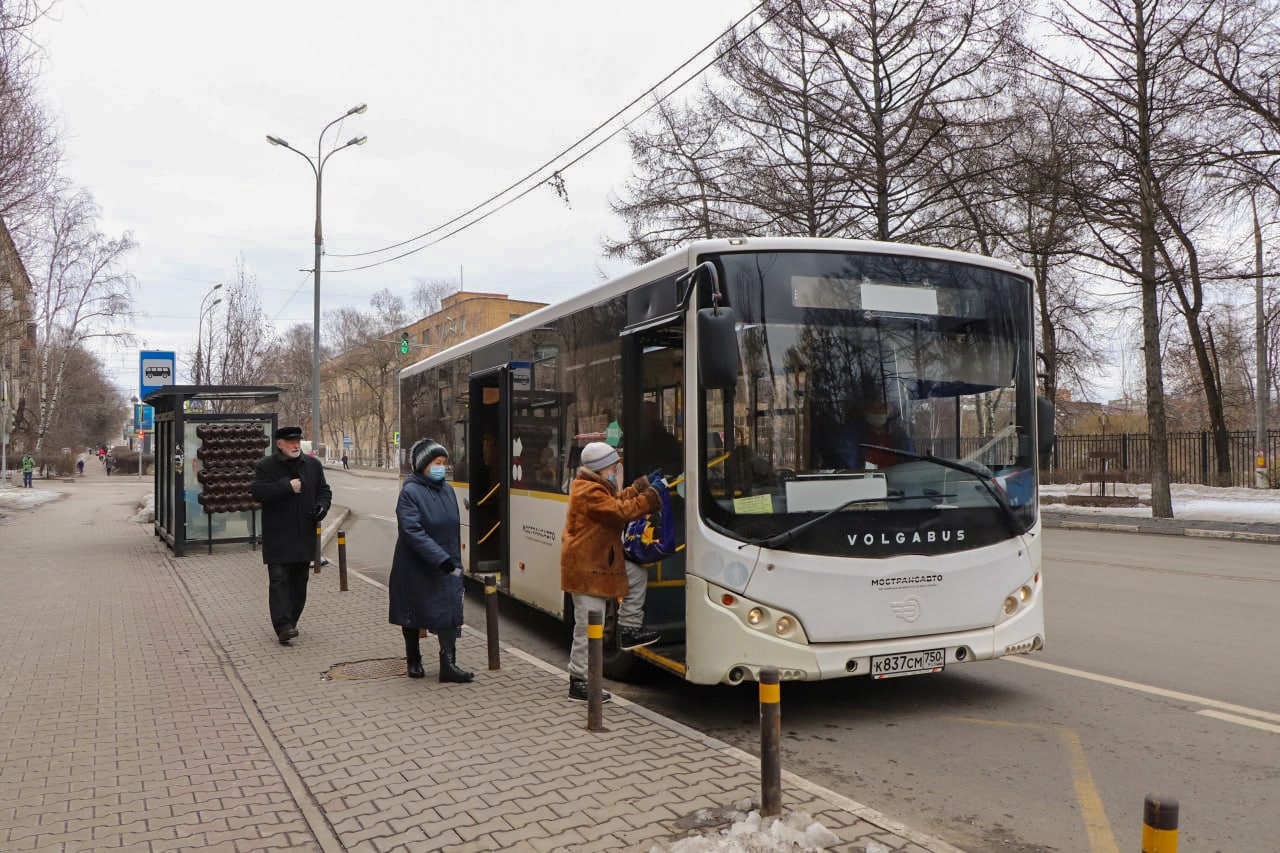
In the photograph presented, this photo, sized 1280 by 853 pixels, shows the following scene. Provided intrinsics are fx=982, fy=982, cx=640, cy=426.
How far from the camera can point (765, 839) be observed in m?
3.93

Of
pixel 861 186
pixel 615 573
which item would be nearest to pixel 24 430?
pixel 861 186

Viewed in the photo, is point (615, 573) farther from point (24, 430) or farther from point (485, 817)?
point (24, 430)

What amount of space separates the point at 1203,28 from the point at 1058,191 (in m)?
3.70

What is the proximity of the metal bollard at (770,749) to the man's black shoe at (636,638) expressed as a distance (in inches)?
91.3

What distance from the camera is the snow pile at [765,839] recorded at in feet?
12.8

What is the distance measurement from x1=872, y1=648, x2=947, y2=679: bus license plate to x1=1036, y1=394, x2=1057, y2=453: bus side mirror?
5.52 ft

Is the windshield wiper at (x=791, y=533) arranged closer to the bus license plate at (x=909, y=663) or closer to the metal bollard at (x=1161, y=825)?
the bus license plate at (x=909, y=663)

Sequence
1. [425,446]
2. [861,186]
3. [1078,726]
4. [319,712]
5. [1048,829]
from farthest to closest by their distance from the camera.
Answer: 1. [861,186]
2. [425,446]
3. [319,712]
4. [1078,726]
5. [1048,829]

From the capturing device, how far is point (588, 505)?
6.22 metres

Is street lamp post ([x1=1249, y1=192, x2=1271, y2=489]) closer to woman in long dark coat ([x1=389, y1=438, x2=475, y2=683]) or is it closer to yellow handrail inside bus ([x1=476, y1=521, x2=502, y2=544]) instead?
yellow handrail inside bus ([x1=476, y1=521, x2=502, y2=544])

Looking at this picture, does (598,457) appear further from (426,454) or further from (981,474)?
(981,474)

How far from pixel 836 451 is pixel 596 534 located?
5.32 ft

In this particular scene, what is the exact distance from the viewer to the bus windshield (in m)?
5.82

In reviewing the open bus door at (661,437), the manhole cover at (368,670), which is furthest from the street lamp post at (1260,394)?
the manhole cover at (368,670)
